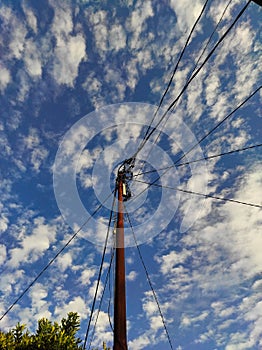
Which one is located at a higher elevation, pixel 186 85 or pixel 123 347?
pixel 186 85

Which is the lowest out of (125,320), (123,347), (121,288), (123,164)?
(123,347)

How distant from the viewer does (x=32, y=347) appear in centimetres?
1405

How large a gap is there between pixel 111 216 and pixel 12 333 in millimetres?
10391

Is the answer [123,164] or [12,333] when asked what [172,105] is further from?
[12,333]

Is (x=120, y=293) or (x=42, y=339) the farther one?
(x=42, y=339)

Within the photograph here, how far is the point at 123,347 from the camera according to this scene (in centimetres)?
518

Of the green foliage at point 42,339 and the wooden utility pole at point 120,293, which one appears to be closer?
the wooden utility pole at point 120,293

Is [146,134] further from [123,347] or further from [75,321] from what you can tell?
[75,321]

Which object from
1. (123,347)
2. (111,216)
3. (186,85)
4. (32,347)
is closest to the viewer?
(123,347)

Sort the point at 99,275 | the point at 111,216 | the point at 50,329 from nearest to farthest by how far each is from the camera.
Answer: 1. the point at 99,275
2. the point at 111,216
3. the point at 50,329

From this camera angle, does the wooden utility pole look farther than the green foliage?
No

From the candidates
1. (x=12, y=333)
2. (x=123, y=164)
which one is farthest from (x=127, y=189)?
(x=12, y=333)

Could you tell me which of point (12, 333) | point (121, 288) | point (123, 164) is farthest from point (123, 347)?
point (12, 333)

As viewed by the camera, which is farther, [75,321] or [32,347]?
[75,321]
